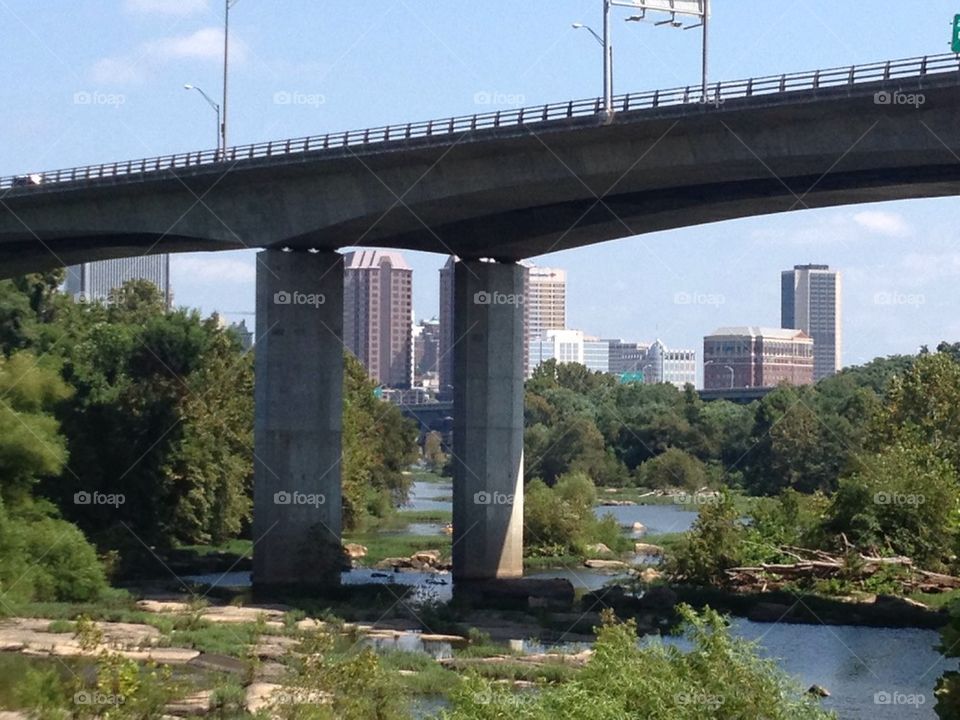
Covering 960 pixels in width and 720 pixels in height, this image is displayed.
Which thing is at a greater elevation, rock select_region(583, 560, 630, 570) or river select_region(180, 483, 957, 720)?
river select_region(180, 483, 957, 720)

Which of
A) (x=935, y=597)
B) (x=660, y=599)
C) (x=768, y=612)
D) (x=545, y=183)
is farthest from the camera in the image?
(x=935, y=597)

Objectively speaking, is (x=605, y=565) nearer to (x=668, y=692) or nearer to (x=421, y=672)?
(x=421, y=672)

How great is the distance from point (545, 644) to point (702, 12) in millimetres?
18803

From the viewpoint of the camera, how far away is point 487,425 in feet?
191

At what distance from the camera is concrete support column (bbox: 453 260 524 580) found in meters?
58.1

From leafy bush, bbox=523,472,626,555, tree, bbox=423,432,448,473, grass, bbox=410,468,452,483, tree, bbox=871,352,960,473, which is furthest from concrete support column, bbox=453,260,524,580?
tree, bbox=423,432,448,473

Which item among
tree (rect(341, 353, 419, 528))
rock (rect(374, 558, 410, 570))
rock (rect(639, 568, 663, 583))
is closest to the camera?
rock (rect(639, 568, 663, 583))

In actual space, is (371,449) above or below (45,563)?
above

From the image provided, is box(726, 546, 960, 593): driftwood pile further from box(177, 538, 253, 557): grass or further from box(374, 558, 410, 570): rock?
box(177, 538, 253, 557): grass

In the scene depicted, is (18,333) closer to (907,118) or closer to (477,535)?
(477,535)

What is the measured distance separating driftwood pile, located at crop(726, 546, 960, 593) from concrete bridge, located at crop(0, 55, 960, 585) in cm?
871

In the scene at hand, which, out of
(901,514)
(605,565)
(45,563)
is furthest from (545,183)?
(605,565)

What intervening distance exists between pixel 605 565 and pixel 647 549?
752cm

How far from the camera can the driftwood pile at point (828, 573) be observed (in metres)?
51.7
